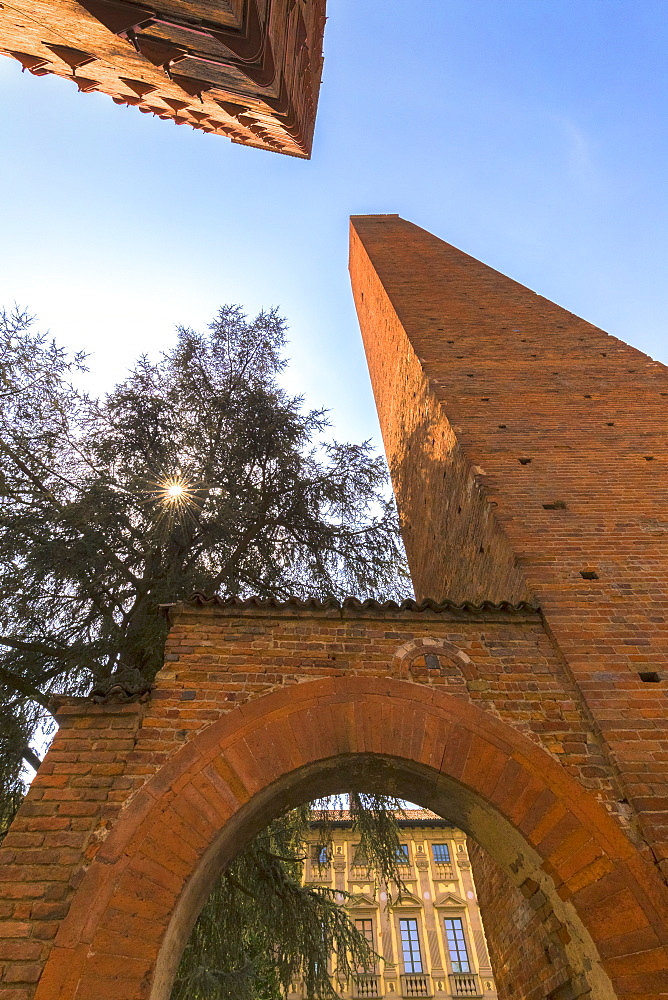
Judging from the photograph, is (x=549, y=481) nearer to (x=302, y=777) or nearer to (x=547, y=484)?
(x=547, y=484)

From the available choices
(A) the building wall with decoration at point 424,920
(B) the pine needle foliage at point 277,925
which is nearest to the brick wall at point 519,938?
(B) the pine needle foliage at point 277,925

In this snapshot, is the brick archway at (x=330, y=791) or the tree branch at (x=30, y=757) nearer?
the brick archway at (x=330, y=791)

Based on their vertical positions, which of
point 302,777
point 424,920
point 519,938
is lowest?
point 519,938

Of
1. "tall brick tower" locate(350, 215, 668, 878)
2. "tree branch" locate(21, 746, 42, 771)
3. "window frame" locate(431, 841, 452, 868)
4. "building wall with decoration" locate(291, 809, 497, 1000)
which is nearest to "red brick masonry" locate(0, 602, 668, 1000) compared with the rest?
"tall brick tower" locate(350, 215, 668, 878)

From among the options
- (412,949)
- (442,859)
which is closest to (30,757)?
(412,949)

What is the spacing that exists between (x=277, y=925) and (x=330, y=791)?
315 cm

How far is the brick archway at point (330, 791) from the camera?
299cm

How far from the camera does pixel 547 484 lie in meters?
6.31

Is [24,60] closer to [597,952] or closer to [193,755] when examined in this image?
[193,755]

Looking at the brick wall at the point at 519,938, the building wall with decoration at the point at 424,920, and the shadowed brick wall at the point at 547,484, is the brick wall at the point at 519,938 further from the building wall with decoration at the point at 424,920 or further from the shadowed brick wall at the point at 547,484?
the building wall with decoration at the point at 424,920

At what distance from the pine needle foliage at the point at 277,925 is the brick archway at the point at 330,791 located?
2.49m

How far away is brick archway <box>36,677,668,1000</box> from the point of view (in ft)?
9.81

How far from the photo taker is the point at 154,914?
3.08m

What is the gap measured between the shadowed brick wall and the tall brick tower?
2 centimetres
